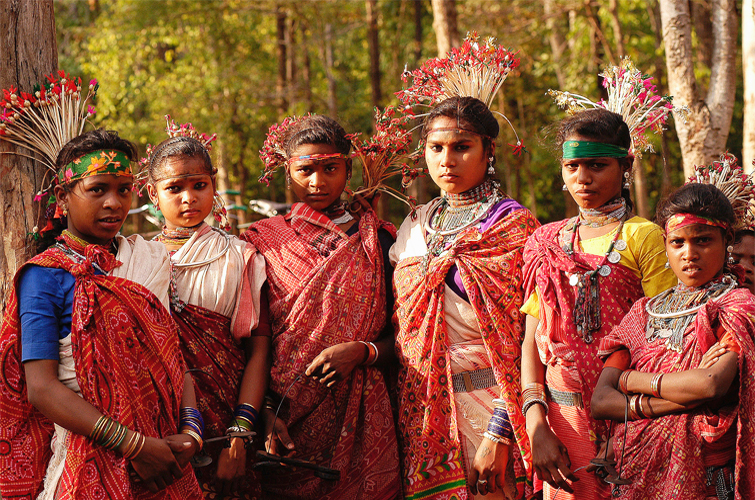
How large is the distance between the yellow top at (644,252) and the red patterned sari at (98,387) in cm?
191

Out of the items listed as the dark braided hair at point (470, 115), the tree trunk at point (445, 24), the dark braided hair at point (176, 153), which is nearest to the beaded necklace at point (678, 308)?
the dark braided hair at point (470, 115)

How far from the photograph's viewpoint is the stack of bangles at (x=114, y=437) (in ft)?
9.05

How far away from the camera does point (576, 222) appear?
334cm

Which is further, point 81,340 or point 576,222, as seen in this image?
point 576,222

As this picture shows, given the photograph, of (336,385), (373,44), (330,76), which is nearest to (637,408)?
(336,385)

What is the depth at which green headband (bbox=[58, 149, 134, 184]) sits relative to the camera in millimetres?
3113

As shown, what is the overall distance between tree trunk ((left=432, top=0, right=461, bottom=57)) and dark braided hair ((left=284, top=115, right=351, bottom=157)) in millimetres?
4513

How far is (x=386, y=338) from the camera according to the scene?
3744 mm

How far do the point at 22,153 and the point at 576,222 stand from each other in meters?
2.68

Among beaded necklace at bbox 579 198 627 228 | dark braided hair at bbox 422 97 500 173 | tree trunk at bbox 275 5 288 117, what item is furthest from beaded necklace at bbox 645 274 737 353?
tree trunk at bbox 275 5 288 117

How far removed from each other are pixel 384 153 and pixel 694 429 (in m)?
2.07

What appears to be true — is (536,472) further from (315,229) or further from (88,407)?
(88,407)

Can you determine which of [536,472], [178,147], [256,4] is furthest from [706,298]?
[256,4]

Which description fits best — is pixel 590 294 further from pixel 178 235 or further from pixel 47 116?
pixel 47 116
